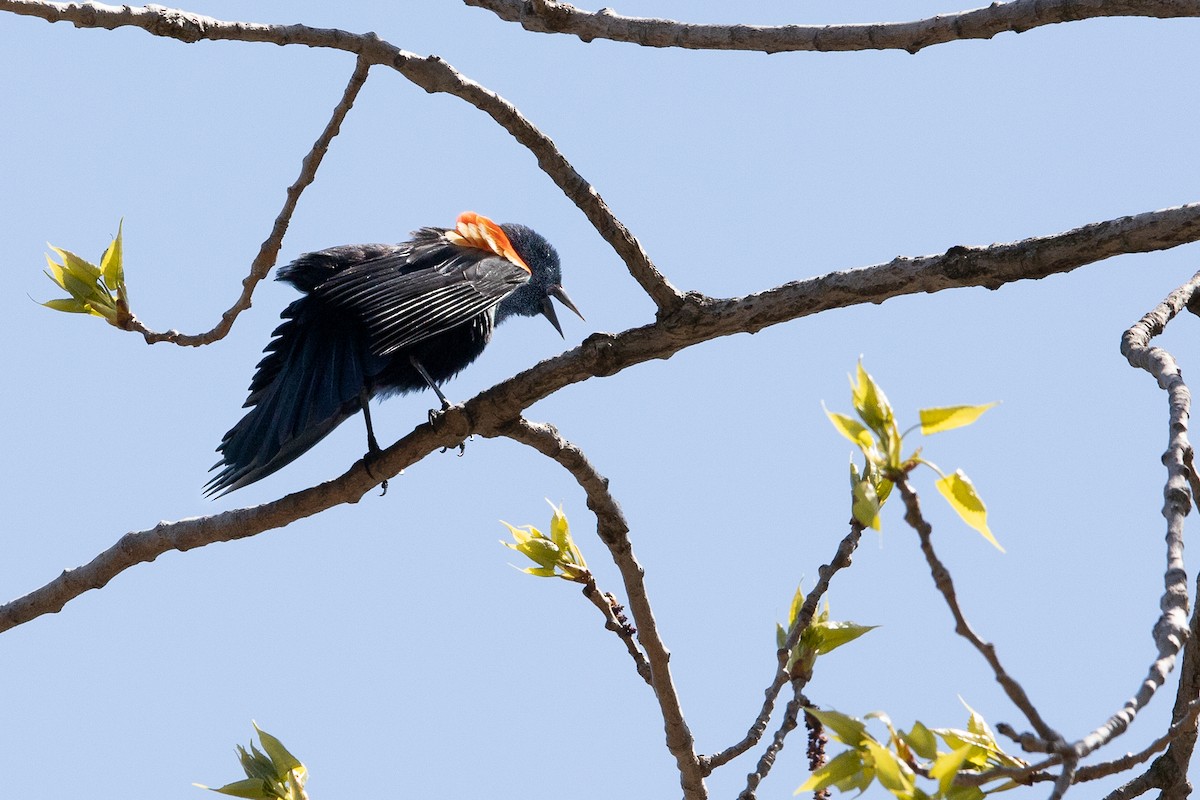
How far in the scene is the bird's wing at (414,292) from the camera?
4.49 meters

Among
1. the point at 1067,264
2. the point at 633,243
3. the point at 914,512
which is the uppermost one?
the point at 633,243

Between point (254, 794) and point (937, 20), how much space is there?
99.7 inches

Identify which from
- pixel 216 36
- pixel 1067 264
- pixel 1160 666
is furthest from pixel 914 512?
pixel 216 36

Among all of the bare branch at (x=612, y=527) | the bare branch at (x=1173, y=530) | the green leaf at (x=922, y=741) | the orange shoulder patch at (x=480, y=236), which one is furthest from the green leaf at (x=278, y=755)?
the orange shoulder patch at (x=480, y=236)

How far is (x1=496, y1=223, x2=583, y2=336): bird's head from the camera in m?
6.19

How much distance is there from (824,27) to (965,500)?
1726mm

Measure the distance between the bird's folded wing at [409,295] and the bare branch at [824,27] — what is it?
56.9 inches

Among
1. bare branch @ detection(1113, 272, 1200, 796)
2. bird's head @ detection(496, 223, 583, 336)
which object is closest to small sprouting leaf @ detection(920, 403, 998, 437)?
bare branch @ detection(1113, 272, 1200, 796)

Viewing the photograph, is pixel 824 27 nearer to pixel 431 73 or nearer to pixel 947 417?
pixel 431 73

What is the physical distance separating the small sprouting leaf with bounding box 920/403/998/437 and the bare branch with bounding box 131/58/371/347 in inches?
84.5

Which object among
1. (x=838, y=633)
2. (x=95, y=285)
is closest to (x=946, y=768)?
(x=838, y=633)

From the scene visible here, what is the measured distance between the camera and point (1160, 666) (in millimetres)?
1798

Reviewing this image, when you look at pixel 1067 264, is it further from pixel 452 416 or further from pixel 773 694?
pixel 452 416

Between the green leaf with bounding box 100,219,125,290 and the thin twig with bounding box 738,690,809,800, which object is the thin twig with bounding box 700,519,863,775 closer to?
the thin twig with bounding box 738,690,809,800
